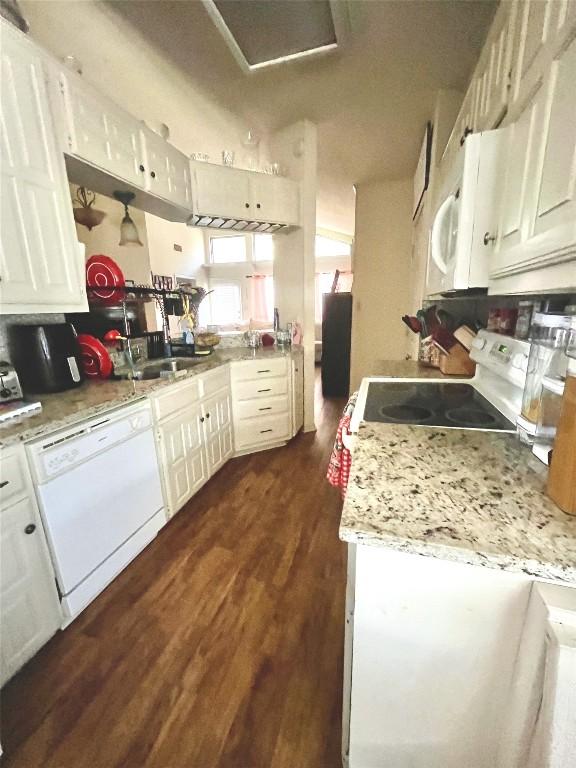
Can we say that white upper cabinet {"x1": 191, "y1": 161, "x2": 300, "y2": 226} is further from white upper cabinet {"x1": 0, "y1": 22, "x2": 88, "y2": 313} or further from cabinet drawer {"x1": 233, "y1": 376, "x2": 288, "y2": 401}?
cabinet drawer {"x1": 233, "y1": 376, "x2": 288, "y2": 401}

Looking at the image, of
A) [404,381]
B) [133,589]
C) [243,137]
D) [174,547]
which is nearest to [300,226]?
[243,137]

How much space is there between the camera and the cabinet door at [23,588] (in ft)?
3.45

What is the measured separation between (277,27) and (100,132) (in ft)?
3.35

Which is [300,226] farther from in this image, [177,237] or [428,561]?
[177,237]

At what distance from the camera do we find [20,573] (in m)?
1.09

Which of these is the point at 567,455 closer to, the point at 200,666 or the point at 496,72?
the point at 496,72

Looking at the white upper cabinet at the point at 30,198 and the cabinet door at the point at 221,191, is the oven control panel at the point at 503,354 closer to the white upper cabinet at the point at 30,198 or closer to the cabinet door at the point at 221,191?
the white upper cabinet at the point at 30,198

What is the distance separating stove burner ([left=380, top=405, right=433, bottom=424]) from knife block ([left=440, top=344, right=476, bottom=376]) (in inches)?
24.3

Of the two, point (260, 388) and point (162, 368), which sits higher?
point (162, 368)

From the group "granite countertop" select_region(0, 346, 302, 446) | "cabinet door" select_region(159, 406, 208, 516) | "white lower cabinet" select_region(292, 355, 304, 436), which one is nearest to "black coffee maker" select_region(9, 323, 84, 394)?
"granite countertop" select_region(0, 346, 302, 446)

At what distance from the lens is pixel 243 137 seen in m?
2.63

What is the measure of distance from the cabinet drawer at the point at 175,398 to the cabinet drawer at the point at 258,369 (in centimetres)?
51

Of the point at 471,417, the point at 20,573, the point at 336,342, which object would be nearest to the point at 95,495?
the point at 20,573

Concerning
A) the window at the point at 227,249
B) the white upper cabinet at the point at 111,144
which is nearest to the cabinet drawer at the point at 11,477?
the white upper cabinet at the point at 111,144
